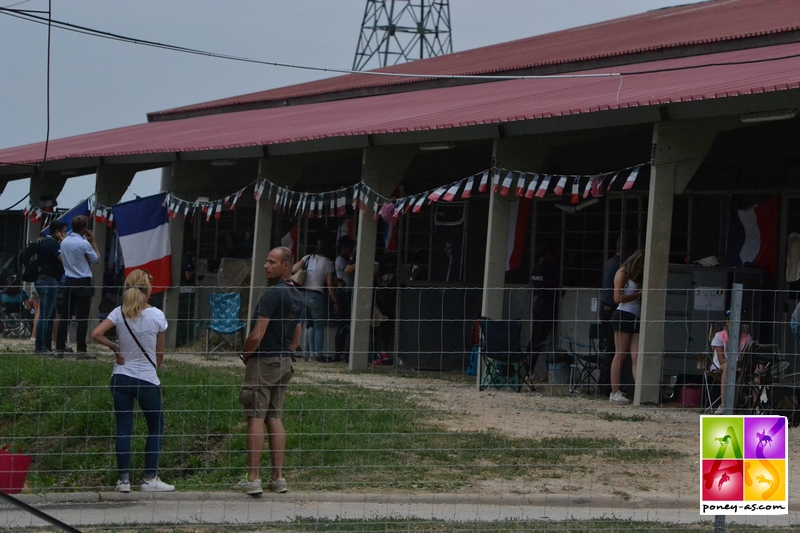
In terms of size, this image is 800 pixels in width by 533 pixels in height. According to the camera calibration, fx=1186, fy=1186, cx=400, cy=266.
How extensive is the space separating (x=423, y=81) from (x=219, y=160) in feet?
17.6

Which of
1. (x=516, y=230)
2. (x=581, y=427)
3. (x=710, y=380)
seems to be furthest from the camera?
(x=516, y=230)

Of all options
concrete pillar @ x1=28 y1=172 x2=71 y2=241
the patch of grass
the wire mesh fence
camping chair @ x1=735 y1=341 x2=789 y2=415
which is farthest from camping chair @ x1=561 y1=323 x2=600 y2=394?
concrete pillar @ x1=28 y1=172 x2=71 y2=241

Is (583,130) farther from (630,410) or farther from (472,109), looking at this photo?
(630,410)

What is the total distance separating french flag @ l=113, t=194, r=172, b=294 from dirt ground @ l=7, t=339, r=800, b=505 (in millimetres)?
7195

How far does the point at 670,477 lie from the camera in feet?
27.5

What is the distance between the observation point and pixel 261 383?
761 cm

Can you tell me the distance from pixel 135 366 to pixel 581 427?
3.72 meters

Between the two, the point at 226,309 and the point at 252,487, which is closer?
the point at 252,487

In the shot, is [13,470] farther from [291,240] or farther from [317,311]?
[291,240]

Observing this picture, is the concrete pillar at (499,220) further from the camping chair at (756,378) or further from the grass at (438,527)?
the grass at (438,527)

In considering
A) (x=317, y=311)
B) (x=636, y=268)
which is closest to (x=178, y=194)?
(x=317, y=311)

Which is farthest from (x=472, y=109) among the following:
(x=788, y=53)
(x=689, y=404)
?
(x=689, y=404)

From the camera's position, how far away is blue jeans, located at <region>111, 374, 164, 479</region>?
7918 mm

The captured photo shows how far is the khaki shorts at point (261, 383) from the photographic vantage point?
24.9 feet
